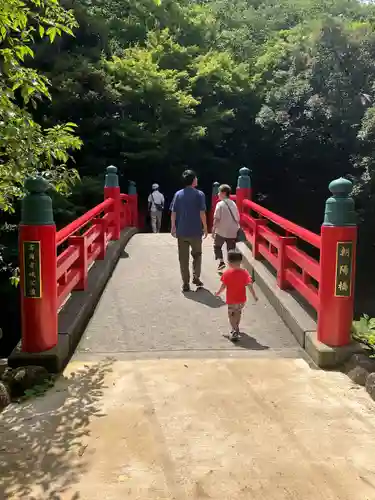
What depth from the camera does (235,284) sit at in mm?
6023

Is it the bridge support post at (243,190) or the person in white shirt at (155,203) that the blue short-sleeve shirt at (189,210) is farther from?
the person in white shirt at (155,203)

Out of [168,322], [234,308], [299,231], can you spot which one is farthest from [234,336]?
[299,231]

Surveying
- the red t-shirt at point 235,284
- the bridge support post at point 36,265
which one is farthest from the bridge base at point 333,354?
the bridge support post at point 36,265

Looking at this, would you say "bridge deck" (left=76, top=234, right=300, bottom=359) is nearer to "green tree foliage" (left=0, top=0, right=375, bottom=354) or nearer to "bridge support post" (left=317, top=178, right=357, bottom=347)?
"bridge support post" (left=317, top=178, right=357, bottom=347)

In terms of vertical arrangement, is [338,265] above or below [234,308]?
above

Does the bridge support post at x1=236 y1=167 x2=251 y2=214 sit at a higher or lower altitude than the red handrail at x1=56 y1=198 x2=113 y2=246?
higher

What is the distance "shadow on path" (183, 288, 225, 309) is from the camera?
726 centimetres

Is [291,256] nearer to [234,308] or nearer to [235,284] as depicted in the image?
[235,284]

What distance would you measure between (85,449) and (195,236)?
14.9 ft

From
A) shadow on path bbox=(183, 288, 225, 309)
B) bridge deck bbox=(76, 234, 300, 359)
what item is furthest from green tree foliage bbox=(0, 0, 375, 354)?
shadow on path bbox=(183, 288, 225, 309)

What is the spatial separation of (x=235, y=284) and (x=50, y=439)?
280 centimetres

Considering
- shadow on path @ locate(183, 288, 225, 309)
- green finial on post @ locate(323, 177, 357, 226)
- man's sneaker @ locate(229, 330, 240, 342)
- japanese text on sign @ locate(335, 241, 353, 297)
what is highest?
green finial on post @ locate(323, 177, 357, 226)

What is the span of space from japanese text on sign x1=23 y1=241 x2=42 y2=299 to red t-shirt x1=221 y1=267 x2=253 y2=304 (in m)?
1.95

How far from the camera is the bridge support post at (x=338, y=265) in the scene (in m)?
5.09
